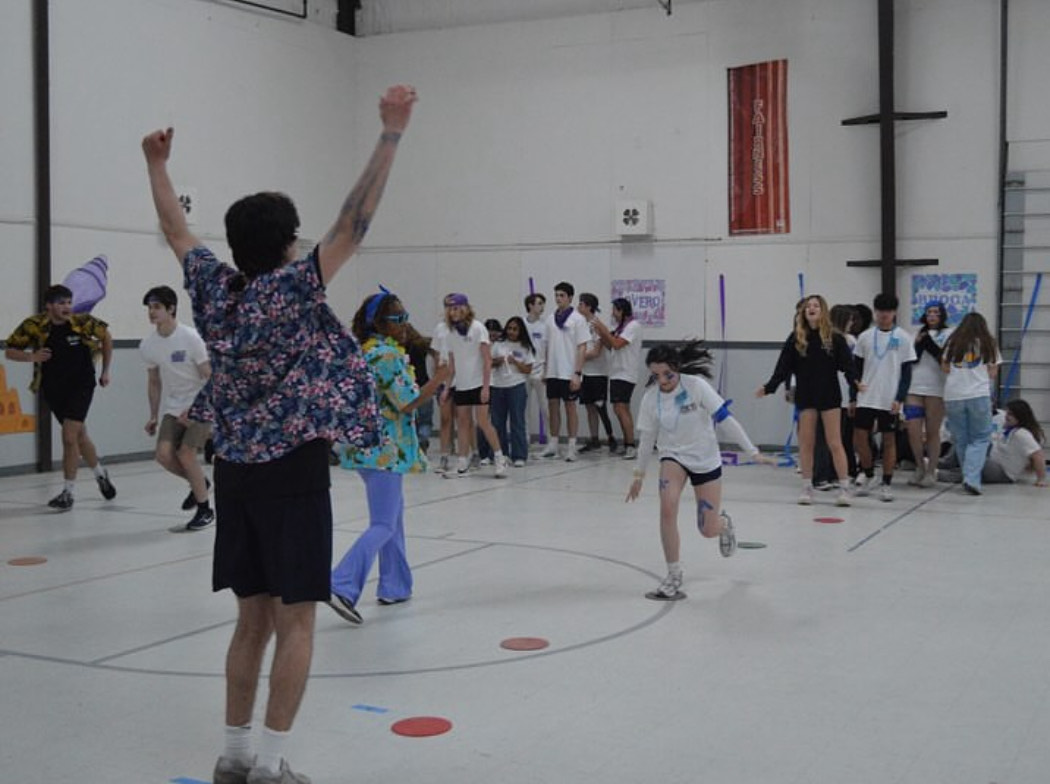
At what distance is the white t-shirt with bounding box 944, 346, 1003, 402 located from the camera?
11195mm

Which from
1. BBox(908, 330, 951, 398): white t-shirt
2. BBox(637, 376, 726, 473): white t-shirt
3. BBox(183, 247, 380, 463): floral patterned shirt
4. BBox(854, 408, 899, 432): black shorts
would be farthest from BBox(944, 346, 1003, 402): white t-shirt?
BBox(183, 247, 380, 463): floral patterned shirt

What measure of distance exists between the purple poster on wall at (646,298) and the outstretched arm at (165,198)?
11.5 metres

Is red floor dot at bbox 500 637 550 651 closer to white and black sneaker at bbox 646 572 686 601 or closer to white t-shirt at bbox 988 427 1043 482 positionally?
white and black sneaker at bbox 646 572 686 601

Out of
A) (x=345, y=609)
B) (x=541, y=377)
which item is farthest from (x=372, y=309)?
(x=541, y=377)

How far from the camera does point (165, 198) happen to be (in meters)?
4.05

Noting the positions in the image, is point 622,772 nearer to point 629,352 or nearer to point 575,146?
point 629,352

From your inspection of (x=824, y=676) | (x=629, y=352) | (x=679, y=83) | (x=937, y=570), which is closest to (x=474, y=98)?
(x=679, y=83)

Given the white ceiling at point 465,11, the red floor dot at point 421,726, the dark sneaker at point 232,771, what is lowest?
the red floor dot at point 421,726

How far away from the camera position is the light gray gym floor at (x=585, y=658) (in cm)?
438

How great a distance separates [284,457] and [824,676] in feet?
9.19

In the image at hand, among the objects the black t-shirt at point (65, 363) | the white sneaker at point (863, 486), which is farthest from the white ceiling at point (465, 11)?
the black t-shirt at point (65, 363)

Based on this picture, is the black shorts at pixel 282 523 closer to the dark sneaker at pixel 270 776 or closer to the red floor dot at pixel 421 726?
the dark sneaker at pixel 270 776

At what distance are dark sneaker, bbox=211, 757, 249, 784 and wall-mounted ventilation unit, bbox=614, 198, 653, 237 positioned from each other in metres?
11.9

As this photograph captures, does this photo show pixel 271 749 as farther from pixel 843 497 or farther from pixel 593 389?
pixel 593 389
